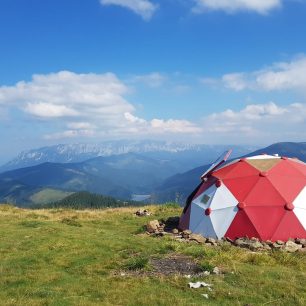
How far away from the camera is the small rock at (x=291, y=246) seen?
1662cm

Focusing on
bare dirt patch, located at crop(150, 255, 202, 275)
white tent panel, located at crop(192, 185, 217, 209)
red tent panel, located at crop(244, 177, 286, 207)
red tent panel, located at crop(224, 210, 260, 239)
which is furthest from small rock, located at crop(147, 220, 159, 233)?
bare dirt patch, located at crop(150, 255, 202, 275)

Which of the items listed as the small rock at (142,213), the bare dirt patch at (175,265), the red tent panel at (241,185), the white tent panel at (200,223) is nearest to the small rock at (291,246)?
the red tent panel at (241,185)

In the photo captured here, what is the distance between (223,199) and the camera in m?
21.2

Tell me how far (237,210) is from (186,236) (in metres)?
2.79

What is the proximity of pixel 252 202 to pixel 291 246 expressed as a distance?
3644 millimetres

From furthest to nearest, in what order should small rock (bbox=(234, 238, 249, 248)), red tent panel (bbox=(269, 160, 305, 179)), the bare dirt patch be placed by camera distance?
red tent panel (bbox=(269, 160, 305, 179)), small rock (bbox=(234, 238, 249, 248)), the bare dirt patch

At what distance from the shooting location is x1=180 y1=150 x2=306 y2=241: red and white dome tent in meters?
19.3

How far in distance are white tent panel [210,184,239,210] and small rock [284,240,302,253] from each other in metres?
3.66

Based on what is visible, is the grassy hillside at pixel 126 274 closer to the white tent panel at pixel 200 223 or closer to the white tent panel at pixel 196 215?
the white tent panel at pixel 200 223

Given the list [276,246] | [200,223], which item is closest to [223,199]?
[200,223]

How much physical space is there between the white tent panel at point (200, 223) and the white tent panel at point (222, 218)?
24 centimetres

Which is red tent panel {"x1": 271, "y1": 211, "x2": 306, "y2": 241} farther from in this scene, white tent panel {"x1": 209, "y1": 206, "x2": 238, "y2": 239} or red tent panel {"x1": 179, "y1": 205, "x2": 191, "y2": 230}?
red tent panel {"x1": 179, "y1": 205, "x2": 191, "y2": 230}

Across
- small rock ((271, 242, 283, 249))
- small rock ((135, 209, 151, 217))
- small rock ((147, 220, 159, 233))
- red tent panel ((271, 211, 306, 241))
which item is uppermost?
red tent panel ((271, 211, 306, 241))

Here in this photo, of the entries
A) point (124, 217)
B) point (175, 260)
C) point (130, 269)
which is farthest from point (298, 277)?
point (124, 217)
